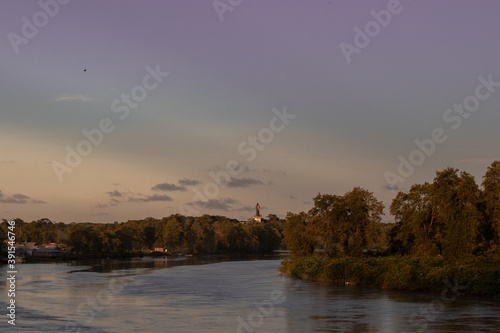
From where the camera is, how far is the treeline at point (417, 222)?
251ft

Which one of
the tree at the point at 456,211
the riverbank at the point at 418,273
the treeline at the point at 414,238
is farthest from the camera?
the tree at the point at 456,211

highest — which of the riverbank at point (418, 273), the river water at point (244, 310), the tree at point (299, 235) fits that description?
the tree at point (299, 235)

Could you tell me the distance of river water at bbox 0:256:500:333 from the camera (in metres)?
40.3

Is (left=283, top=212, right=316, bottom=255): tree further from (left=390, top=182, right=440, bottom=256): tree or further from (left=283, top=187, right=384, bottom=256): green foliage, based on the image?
(left=390, top=182, right=440, bottom=256): tree

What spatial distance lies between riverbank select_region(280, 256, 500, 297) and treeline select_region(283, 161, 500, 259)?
9080 mm

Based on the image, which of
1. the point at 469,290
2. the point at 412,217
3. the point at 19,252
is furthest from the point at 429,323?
the point at 19,252

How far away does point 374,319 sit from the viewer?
43719 mm

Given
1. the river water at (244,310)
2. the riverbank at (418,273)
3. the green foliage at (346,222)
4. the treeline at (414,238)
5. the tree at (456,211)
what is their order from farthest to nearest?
the green foliage at (346,222) → the tree at (456,211) → the treeline at (414,238) → the riverbank at (418,273) → the river water at (244,310)

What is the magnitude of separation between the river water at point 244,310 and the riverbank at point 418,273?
169 cm

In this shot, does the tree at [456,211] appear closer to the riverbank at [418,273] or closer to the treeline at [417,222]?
the treeline at [417,222]

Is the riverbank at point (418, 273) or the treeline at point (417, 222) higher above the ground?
the treeline at point (417, 222)

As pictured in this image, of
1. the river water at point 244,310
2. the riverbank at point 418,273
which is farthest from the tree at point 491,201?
the river water at point 244,310

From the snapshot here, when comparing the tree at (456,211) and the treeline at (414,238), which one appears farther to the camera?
the tree at (456,211)

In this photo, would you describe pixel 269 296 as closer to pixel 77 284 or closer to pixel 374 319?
pixel 374 319
